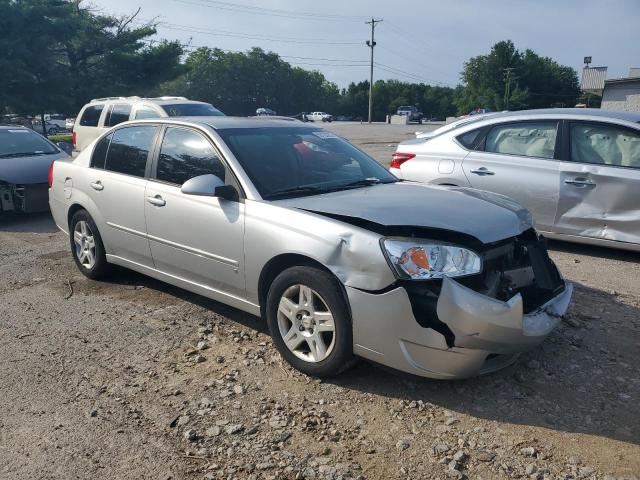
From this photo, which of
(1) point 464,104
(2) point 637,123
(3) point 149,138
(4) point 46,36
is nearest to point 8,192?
(3) point 149,138

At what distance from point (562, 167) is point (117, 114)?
9.09m

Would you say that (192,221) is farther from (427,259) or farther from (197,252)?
(427,259)

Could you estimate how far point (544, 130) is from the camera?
259 inches

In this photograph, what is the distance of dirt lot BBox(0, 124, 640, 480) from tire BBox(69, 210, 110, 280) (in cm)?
82

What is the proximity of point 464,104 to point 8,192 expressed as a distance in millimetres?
90360

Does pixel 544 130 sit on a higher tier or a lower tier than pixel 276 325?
higher

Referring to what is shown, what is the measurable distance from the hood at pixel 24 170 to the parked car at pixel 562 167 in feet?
18.9

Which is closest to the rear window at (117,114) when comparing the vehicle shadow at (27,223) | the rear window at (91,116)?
the rear window at (91,116)

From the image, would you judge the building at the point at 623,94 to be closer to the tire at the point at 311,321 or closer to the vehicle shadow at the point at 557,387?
the vehicle shadow at the point at 557,387

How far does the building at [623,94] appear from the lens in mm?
35469

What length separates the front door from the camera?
13.8 ft

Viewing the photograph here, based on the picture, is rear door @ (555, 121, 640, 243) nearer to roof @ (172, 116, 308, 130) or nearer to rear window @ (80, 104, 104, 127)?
roof @ (172, 116, 308, 130)

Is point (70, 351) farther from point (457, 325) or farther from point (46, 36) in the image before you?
point (46, 36)

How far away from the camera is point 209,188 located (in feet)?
13.6
